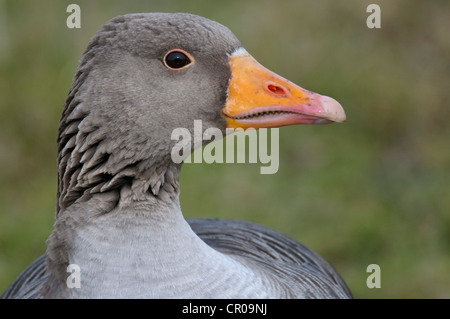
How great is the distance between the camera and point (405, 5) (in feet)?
22.5

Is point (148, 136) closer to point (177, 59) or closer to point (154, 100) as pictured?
point (154, 100)

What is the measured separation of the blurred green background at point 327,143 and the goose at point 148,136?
9.24 feet

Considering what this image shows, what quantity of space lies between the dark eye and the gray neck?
591 millimetres

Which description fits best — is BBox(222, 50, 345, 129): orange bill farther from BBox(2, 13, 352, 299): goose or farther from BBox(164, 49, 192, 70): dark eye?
BBox(164, 49, 192, 70): dark eye

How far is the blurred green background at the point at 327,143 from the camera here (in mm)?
5754

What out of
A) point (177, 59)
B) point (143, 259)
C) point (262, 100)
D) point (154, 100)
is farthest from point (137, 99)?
point (143, 259)

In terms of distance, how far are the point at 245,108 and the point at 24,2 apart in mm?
4819

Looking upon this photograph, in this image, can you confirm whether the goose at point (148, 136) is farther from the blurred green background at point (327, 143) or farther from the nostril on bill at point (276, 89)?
the blurred green background at point (327, 143)

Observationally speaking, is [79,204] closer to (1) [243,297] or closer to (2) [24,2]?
(1) [243,297]

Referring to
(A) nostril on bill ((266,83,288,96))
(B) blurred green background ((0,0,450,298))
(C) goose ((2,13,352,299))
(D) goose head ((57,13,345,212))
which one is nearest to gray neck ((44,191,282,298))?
(C) goose ((2,13,352,299))

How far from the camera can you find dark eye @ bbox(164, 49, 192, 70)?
9.45 ft

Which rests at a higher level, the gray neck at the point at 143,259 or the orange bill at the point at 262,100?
the orange bill at the point at 262,100

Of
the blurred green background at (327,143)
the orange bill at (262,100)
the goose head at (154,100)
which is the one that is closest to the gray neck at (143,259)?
the goose head at (154,100)

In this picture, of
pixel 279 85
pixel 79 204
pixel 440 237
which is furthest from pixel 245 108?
pixel 440 237
